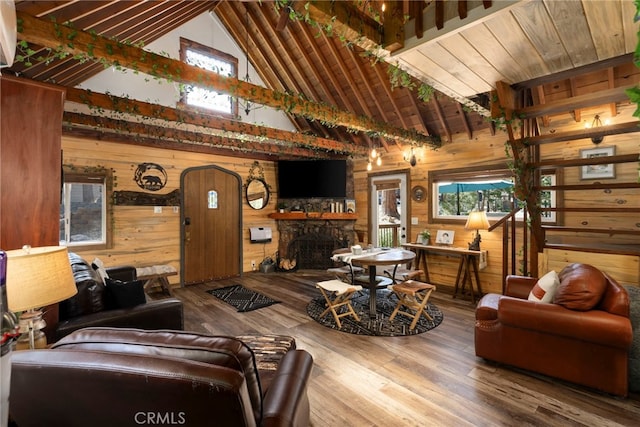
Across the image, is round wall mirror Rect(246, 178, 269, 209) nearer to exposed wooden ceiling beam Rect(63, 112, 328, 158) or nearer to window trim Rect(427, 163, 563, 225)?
exposed wooden ceiling beam Rect(63, 112, 328, 158)

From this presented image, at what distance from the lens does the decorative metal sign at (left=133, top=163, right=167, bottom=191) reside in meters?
5.16

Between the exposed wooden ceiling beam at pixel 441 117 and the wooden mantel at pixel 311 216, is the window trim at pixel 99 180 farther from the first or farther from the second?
the exposed wooden ceiling beam at pixel 441 117

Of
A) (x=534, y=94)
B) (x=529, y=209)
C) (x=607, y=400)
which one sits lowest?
(x=607, y=400)

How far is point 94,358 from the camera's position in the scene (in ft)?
2.97

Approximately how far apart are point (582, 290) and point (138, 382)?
3.01m

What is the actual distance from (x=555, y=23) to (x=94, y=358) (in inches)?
101

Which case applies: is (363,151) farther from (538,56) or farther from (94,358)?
(94,358)

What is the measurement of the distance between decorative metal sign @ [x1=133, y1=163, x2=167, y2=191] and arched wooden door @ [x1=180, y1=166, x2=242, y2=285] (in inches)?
14.0

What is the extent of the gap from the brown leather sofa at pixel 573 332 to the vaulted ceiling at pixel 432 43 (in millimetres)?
1478

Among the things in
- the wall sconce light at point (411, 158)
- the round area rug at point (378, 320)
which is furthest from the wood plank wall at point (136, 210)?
the wall sconce light at point (411, 158)

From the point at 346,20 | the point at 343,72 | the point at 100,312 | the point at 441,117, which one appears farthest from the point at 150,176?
the point at 441,117

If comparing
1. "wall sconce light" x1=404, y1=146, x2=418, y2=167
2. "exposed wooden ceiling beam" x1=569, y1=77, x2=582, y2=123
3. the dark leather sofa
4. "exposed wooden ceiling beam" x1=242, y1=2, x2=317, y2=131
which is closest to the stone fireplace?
"wall sconce light" x1=404, y1=146, x2=418, y2=167

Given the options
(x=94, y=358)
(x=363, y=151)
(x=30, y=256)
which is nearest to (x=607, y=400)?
(x=94, y=358)

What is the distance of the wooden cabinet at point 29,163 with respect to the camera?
191cm
